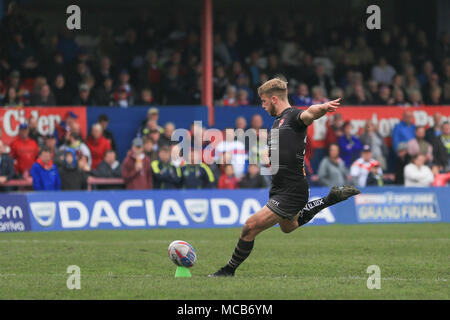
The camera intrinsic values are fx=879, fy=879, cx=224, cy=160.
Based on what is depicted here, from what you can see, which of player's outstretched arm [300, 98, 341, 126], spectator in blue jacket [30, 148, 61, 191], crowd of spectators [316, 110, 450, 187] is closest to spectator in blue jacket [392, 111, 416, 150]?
crowd of spectators [316, 110, 450, 187]

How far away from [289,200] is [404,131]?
1184 cm

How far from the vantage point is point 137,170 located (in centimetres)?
1817

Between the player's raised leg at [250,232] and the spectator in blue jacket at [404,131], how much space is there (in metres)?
11.8

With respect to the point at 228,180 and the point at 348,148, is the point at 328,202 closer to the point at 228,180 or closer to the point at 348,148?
the point at 228,180

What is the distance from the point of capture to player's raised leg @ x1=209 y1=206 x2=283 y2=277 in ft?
30.4

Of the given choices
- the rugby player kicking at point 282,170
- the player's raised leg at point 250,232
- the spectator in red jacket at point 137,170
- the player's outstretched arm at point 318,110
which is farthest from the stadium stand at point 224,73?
the player's outstretched arm at point 318,110

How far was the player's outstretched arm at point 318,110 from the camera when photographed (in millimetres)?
8531

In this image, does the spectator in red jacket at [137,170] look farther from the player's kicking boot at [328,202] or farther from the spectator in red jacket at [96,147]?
the player's kicking boot at [328,202]

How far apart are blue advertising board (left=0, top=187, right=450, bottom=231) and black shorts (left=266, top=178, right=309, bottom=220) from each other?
25.5 feet

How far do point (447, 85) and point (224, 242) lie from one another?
36.2 ft

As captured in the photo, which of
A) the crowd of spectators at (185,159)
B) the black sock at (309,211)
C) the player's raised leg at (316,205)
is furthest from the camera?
the crowd of spectators at (185,159)

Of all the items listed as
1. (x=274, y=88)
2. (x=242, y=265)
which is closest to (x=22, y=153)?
(x=242, y=265)
